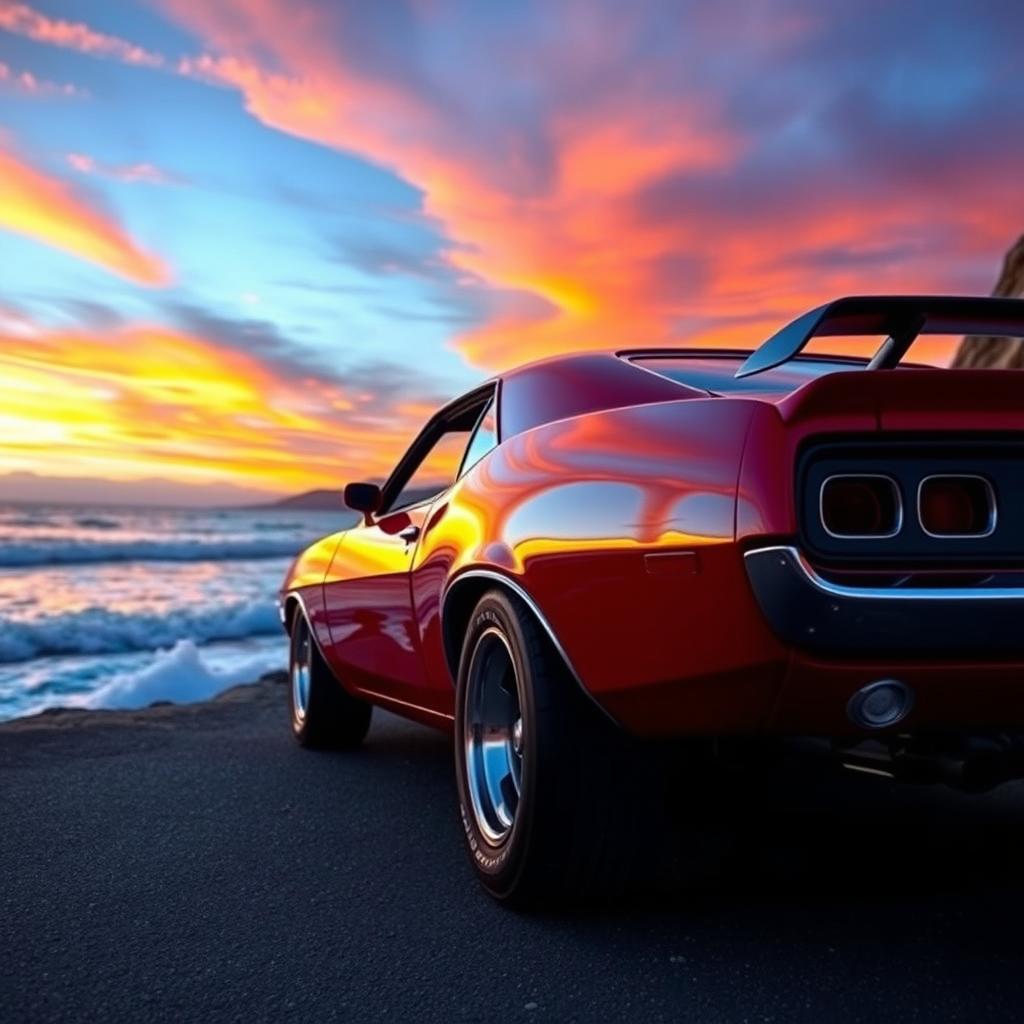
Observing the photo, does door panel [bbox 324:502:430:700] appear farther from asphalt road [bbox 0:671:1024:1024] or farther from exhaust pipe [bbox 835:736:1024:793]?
exhaust pipe [bbox 835:736:1024:793]

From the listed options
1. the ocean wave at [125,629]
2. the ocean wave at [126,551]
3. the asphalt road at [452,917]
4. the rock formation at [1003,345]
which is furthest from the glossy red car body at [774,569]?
the ocean wave at [126,551]

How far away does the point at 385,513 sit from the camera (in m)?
4.43

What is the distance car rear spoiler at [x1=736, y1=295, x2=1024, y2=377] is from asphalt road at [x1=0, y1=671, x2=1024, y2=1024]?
125 cm

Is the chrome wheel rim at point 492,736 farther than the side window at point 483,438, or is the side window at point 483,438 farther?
the side window at point 483,438

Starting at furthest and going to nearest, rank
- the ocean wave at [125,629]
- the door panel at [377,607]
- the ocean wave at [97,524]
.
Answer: the ocean wave at [97,524]
the ocean wave at [125,629]
the door panel at [377,607]

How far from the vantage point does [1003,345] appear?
12398 mm

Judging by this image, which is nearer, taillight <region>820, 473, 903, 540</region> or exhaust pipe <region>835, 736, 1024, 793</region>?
taillight <region>820, 473, 903, 540</region>

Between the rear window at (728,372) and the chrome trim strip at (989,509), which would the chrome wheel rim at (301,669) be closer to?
the rear window at (728,372)

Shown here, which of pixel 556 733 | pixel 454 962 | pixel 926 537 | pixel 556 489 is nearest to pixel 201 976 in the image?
pixel 454 962

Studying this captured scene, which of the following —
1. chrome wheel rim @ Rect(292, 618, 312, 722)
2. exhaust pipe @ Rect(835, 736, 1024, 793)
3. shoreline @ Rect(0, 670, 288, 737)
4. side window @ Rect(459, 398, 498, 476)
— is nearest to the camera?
exhaust pipe @ Rect(835, 736, 1024, 793)

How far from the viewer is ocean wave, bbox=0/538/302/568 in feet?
91.8

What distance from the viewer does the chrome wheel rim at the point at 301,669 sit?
521cm

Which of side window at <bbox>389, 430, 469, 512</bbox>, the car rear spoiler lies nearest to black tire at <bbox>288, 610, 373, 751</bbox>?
side window at <bbox>389, 430, 469, 512</bbox>

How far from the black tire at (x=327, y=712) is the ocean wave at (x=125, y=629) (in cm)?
564
